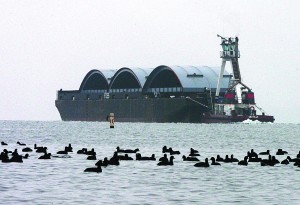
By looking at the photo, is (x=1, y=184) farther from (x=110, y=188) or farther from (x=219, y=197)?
(x=219, y=197)

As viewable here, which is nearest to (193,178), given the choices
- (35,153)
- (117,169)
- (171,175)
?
(171,175)

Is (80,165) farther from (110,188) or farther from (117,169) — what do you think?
(110,188)

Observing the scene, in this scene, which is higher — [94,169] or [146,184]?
[94,169]

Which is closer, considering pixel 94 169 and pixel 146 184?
pixel 146 184

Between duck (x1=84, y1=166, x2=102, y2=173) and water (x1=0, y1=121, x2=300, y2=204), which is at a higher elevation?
duck (x1=84, y1=166, x2=102, y2=173)

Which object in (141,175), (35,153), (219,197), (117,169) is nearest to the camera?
(219,197)

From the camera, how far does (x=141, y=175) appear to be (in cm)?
5859

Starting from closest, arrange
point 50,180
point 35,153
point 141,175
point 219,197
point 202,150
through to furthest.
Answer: point 219,197 < point 50,180 < point 141,175 < point 35,153 < point 202,150

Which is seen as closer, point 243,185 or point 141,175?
point 243,185

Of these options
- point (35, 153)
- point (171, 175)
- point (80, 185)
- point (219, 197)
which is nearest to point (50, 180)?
→ point (80, 185)

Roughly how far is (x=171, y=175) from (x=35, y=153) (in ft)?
86.4

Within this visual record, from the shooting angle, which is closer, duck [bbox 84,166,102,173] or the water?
the water

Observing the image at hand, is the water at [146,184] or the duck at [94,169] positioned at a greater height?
the duck at [94,169]

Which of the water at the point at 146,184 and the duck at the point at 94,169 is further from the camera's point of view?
the duck at the point at 94,169
